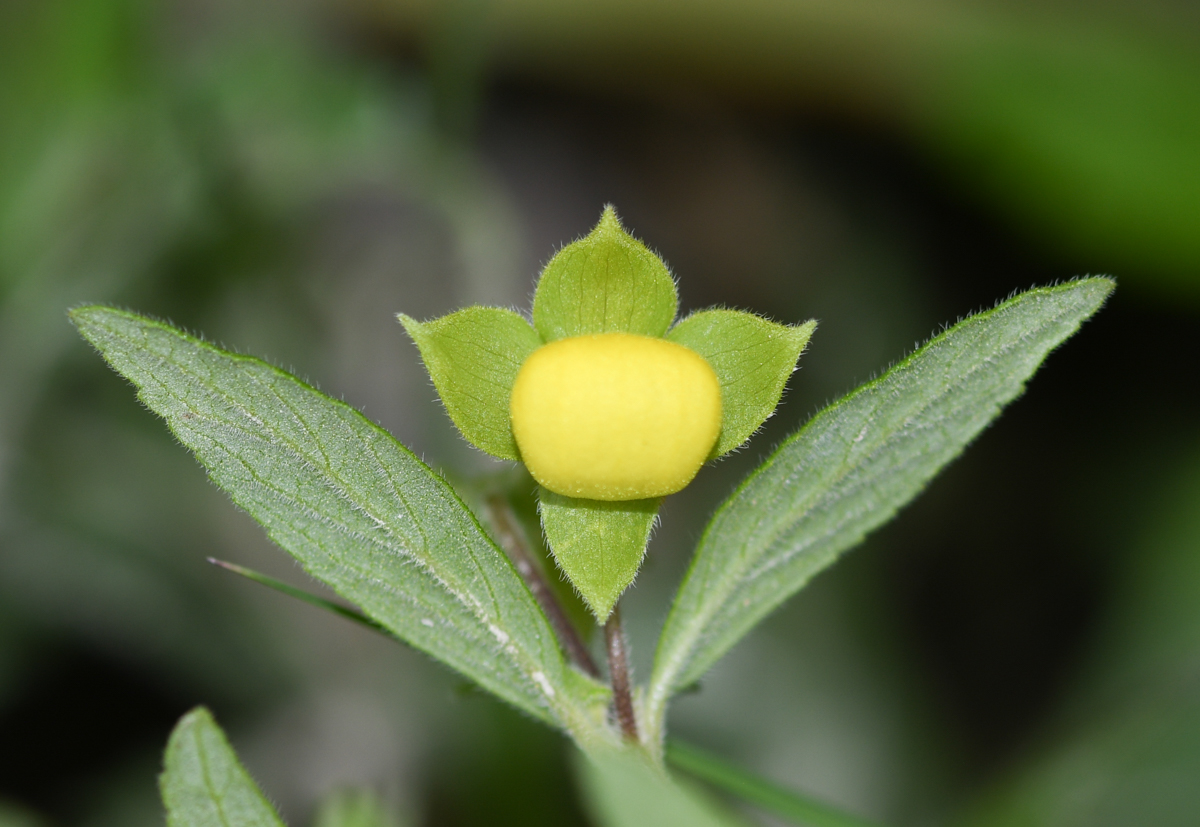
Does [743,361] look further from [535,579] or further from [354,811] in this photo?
[354,811]

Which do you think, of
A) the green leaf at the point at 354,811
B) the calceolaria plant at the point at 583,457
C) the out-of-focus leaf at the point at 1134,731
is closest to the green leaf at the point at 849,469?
the calceolaria plant at the point at 583,457

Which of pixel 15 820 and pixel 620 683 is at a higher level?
pixel 620 683

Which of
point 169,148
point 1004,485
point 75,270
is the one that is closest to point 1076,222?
point 1004,485

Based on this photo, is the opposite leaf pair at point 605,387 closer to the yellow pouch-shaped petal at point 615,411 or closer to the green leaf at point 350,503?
the yellow pouch-shaped petal at point 615,411

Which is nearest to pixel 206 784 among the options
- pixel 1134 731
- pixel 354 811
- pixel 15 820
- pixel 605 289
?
pixel 354 811

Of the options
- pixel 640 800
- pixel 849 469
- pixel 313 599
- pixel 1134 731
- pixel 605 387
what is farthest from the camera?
pixel 1134 731

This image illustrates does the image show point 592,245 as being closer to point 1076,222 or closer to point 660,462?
point 660,462
